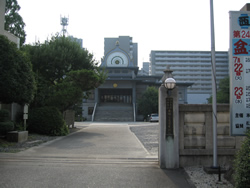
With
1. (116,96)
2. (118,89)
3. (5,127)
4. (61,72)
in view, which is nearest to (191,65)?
(118,89)

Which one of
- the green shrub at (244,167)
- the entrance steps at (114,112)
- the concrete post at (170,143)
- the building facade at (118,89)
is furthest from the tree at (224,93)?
the green shrub at (244,167)

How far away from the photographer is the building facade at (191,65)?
97.7m

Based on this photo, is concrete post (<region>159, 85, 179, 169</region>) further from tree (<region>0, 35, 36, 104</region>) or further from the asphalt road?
tree (<region>0, 35, 36, 104</region>)

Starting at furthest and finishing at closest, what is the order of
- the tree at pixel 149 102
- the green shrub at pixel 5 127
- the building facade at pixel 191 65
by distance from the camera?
the building facade at pixel 191 65 < the tree at pixel 149 102 < the green shrub at pixel 5 127

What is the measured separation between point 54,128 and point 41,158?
7742 millimetres

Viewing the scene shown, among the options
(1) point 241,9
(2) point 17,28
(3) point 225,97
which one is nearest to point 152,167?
(1) point 241,9

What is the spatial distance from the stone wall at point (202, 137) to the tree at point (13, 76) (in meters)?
7.48

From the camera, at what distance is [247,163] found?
3895mm

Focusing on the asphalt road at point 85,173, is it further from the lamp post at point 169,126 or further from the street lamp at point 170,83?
the street lamp at point 170,83

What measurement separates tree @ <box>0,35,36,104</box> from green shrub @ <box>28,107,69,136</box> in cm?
371

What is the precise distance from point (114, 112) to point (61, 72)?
28.0m

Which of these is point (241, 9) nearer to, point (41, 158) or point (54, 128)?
point (41, 158)

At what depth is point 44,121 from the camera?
15.1m

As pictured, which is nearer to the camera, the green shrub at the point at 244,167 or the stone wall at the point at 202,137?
the green shrub at the point at 244,167
